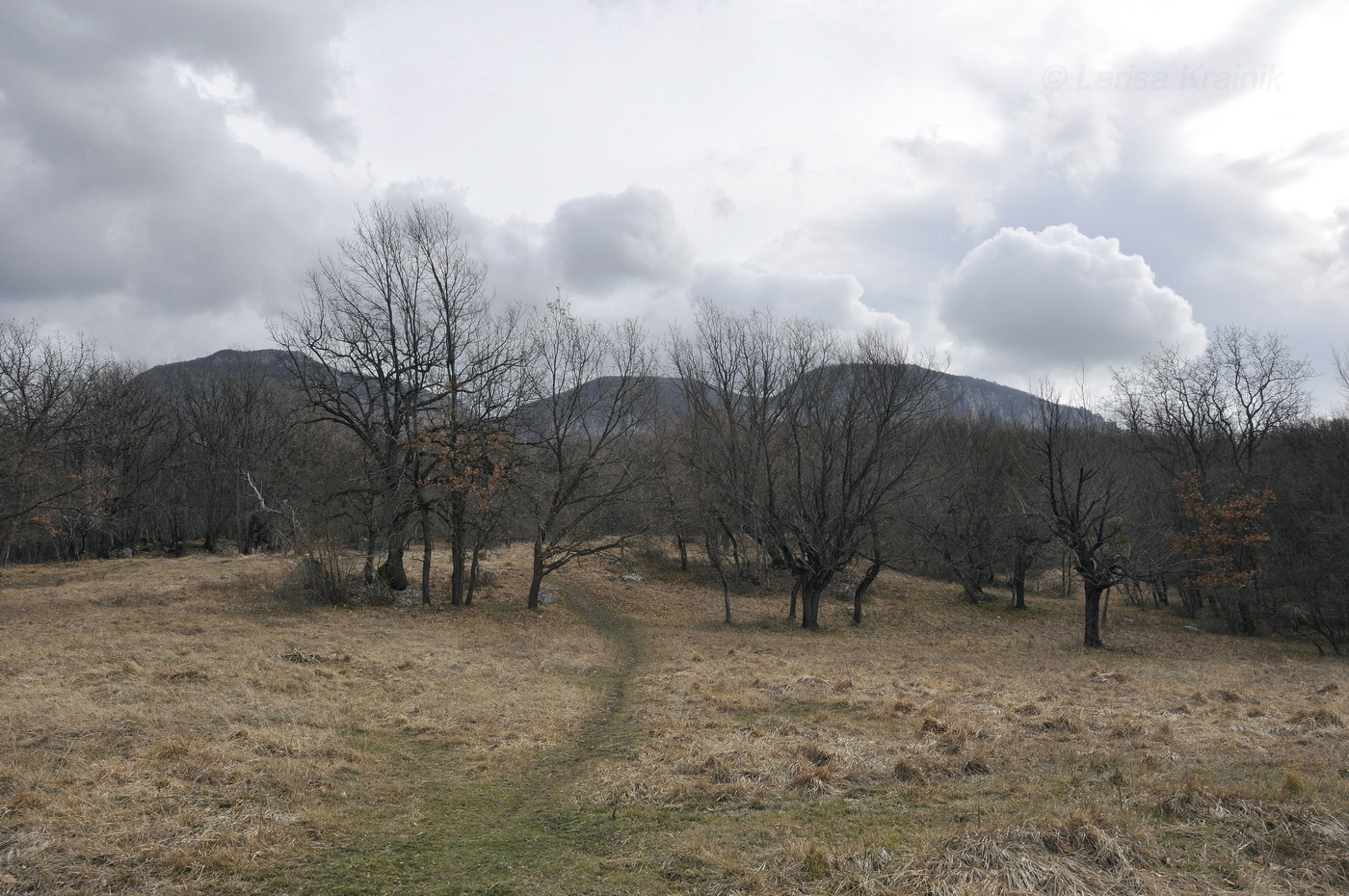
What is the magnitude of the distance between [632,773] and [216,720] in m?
5.49

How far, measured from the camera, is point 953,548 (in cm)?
3791

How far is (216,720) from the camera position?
8945 millimetres

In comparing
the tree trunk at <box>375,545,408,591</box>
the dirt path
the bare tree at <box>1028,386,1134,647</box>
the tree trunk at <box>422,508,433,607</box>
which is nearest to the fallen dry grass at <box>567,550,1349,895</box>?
the dirt path

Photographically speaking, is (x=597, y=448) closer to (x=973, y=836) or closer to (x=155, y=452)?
(x=973, y=836)

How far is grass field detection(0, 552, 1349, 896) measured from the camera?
16.6 feet

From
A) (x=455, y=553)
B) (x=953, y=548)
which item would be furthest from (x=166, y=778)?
(x=953, y=548)

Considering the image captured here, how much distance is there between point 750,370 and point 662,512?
7.97 meters

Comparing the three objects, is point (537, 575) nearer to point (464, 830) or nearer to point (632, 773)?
point (632, 773)

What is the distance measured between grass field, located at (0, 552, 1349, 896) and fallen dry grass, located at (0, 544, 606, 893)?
0.13 ft

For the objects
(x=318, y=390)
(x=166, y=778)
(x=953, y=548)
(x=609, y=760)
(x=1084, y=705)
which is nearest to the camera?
(x=166, y=778)

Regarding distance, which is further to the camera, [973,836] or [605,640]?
[605,640]

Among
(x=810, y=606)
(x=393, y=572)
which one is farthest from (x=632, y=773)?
(x=393, y=572)

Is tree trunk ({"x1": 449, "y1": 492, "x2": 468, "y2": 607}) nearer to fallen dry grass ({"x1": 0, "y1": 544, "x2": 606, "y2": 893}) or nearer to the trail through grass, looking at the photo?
fallen dry grass ({"x1": 0, "y1": 544, "x2": 606, "y2": 893})

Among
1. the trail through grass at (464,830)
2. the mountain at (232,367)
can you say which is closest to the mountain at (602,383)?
the mountain at (232,367)
